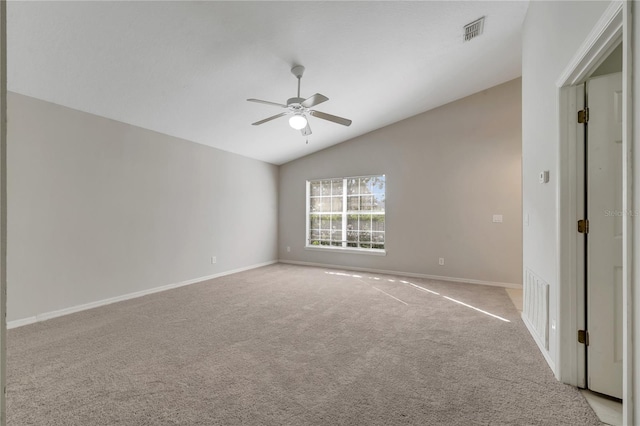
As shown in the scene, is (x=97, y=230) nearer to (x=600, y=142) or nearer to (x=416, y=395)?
(x=416, y=395)

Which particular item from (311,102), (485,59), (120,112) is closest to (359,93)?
(311,102)

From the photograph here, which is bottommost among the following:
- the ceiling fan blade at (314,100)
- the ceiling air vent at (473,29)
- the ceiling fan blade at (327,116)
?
the ceiling fan blade at (327,116)

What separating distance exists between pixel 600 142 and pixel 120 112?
15.8 ft

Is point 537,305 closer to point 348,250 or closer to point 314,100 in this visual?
point 314,100

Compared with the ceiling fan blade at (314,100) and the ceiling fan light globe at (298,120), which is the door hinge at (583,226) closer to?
the ceiling fan blade at (314,100)

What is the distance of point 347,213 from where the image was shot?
6.29m

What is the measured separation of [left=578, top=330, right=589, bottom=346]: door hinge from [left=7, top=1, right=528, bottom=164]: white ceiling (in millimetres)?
2946

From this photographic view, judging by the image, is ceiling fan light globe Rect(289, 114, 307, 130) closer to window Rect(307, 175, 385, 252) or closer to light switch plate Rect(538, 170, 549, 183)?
light switch plate Rect(538, 170, 549, 183)

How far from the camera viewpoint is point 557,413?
1653 millimetres

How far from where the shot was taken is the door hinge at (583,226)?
1.88m

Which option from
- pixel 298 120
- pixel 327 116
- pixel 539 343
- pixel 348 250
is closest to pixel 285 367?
pixel 539 343

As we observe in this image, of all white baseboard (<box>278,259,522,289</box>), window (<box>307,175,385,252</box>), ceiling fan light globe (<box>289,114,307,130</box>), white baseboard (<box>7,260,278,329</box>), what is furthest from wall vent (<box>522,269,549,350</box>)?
white baseboard (<box>7,260,278,329</box>)

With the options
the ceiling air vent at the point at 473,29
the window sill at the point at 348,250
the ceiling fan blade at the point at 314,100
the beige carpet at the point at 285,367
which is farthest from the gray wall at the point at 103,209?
the ceiling air vent at the point at 473,29

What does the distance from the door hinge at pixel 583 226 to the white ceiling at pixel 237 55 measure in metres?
2.26
